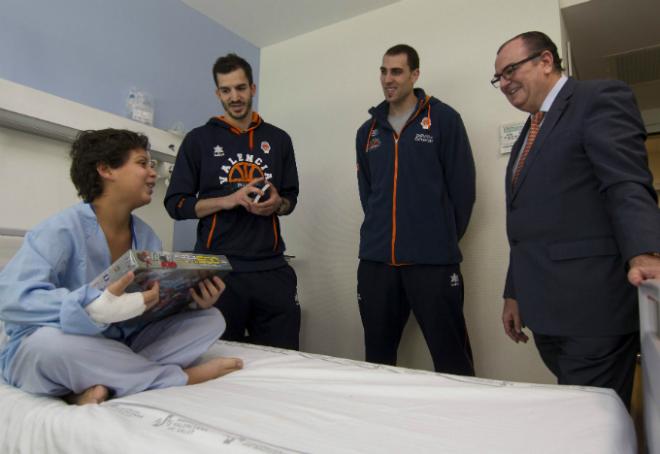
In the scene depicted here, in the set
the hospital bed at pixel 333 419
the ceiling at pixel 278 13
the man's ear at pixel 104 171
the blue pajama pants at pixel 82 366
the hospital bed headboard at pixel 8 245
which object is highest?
the ceiling at pixel 278 13

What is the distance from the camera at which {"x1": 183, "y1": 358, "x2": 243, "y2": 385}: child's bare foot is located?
3.82 ft

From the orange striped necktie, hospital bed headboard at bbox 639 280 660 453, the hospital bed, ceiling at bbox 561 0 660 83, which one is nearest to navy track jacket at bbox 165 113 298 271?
the hospital bed

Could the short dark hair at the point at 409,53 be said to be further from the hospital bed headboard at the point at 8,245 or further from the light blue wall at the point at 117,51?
the hospital bed headboard at the point at 8,245

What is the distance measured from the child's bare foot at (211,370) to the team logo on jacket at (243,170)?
34.1 inches

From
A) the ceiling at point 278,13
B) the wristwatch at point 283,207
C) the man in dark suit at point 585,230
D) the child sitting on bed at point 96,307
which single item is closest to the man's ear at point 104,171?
the child sitting on bed at point 96,307

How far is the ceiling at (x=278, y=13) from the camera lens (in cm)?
256

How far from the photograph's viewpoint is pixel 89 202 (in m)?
1.28

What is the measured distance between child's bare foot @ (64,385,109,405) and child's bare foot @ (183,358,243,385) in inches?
8.5

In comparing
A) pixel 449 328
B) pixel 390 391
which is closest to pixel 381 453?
pixel 390 391

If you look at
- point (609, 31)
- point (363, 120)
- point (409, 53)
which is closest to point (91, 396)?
point (409, 53)

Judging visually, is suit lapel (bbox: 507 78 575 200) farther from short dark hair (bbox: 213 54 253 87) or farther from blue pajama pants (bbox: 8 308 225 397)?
short dark hair (bbox: 213 54 253 87)

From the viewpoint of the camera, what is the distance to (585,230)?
1162mm

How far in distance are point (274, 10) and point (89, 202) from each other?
184cm

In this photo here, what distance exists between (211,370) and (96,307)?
0.34 metres
